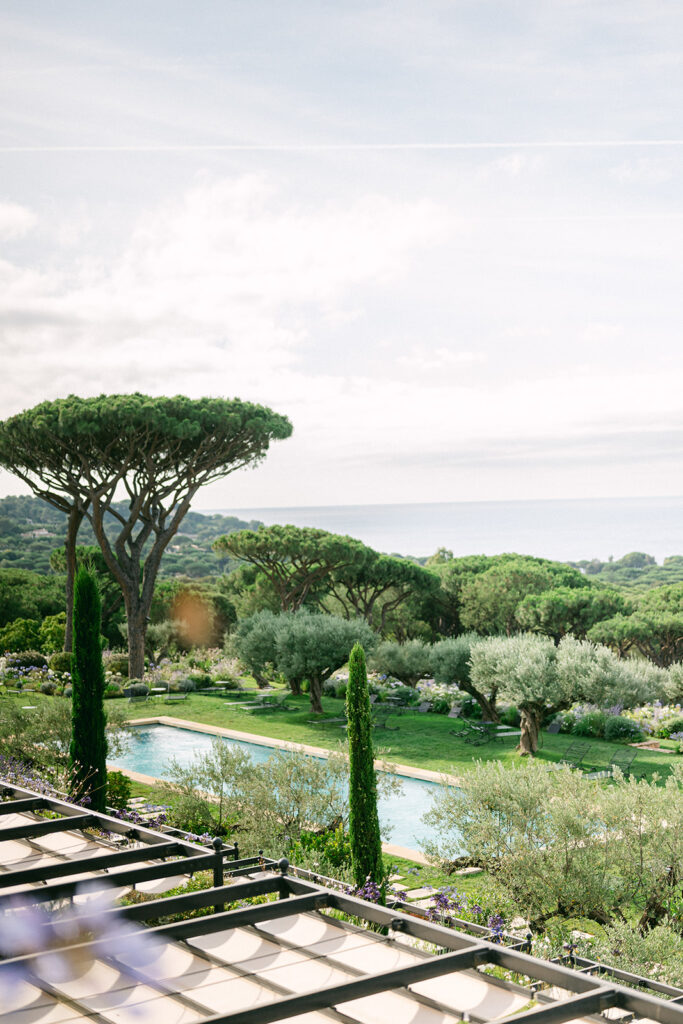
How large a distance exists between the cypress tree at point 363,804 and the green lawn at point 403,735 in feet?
19.6

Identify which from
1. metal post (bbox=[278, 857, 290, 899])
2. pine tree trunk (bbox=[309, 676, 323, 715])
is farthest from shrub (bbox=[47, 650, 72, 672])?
metal post (bbox=[278, 857, 290, 899])

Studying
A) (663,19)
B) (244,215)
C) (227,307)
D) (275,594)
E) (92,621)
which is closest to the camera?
(663,19)

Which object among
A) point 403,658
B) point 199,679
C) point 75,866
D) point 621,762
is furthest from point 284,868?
point 199,679

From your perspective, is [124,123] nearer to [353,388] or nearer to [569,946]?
[569,946]

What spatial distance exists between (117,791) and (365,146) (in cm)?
1333

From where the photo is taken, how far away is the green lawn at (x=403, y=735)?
17.5 m

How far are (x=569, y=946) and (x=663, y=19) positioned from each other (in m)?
12.4

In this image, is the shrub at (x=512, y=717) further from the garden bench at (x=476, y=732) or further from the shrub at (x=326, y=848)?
the shrub at (x=326, y=848)

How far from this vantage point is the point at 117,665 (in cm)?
→ 2803

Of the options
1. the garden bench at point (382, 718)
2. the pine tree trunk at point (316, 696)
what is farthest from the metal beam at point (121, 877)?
the pine tree trunk at point (316, 696)

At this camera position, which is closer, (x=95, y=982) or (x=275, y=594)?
(x=95, y=982)

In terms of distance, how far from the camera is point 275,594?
112 ft

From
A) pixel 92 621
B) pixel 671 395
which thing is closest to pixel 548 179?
pixel 92 621

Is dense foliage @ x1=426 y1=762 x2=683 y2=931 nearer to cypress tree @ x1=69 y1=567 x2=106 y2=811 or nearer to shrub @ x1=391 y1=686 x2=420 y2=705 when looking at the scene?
cypress tree @ x1=69 y1=567 x2=106 y2=811
